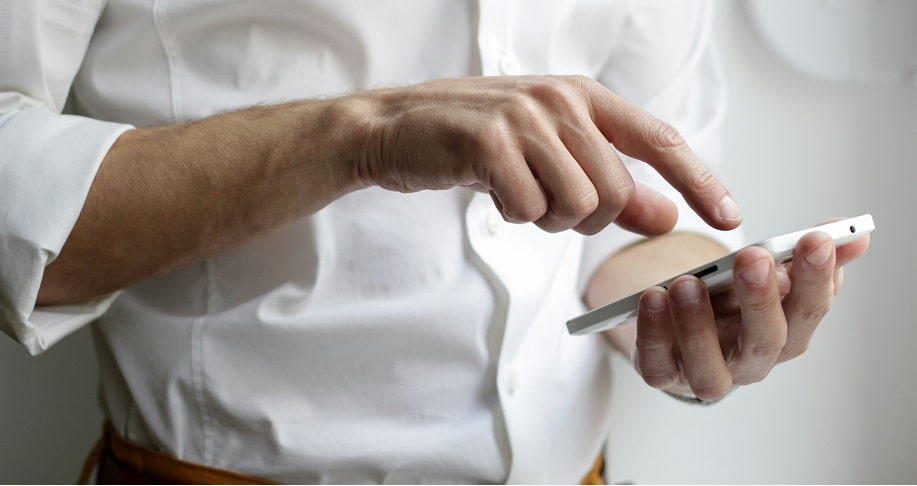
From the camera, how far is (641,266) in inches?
36.6

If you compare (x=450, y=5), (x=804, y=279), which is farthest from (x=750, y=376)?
(x=450, y=5)

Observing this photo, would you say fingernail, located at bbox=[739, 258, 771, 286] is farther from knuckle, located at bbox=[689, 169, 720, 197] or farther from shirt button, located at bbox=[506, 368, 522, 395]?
shirt button, located at bbox=[506, 368, 522, 395]

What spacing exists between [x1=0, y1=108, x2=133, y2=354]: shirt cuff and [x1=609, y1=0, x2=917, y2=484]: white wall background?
767 mm

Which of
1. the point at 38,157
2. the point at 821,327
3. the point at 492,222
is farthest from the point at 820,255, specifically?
the point at 821,327

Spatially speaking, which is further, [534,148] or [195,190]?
[195,190]

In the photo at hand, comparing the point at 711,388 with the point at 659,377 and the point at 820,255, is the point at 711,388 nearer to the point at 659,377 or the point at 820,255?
the point at 659,377

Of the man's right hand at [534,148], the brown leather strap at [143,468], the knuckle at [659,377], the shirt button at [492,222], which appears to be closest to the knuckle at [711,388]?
the knuckle at [659,377]

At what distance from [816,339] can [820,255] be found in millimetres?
698

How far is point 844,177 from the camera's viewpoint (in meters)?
1.15

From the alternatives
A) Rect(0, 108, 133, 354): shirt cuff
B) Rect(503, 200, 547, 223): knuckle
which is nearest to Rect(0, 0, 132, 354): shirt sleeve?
Rect(0, 108, 133, 354): shirt cuff

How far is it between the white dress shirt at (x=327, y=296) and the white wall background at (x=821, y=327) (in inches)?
16.7

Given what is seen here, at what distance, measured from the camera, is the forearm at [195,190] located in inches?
25.0

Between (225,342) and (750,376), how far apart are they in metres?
0.45

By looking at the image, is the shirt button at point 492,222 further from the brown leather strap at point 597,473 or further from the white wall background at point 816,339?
the white wall background at point 816,339
